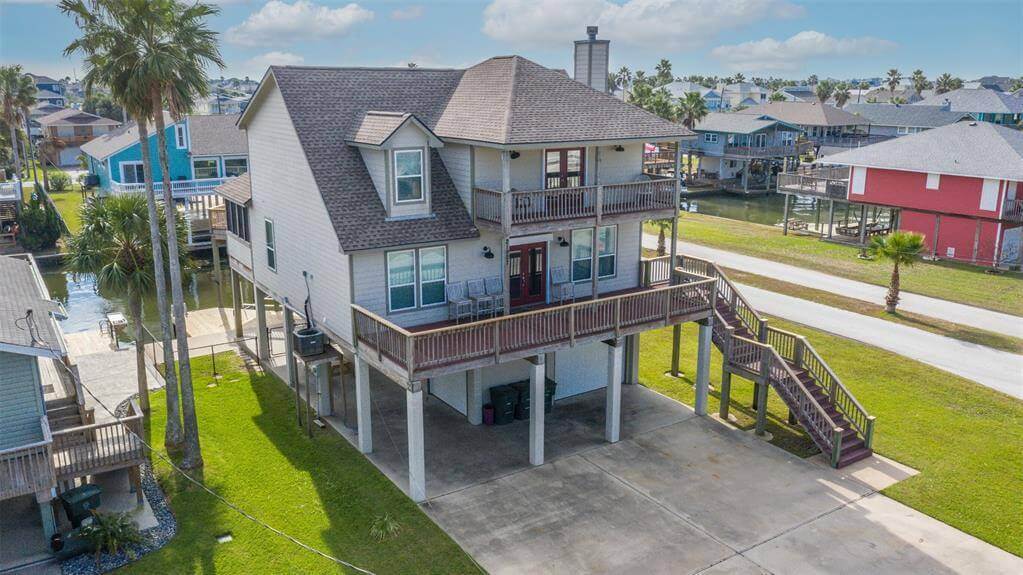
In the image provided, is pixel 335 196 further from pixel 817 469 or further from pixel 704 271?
pixel 817 469

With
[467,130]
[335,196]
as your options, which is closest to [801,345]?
[467,130]

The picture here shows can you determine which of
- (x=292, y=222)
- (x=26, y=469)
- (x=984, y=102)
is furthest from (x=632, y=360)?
(x=984, y=102)

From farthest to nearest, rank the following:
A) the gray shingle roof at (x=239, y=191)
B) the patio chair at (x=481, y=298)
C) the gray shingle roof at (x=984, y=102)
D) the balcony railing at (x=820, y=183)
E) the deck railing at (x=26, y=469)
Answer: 1. the gray shingle roof at (x=984, y=102)
2. the balcony railing at (x=820, y=183)
3. the gray shingle roof at (x=239, y=191)
4. the patio chair at (x=481, y=298)
5. the deck railing at (x=26, y=469)

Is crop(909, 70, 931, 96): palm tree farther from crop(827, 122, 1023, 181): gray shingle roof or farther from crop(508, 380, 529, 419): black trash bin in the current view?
crop(508, 380, 529, 419): black trash bin

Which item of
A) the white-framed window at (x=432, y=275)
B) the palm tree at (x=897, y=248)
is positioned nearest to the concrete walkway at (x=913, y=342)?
the palm tree at (x=897, y=248)

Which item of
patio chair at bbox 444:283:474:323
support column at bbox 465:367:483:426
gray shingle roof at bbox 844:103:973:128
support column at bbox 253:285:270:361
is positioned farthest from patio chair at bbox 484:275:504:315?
gray shingle roof at bbox 844:103:973:128

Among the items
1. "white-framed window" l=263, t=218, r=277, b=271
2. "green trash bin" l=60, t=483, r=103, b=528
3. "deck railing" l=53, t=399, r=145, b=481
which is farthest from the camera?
"white-framed window" l=263, t=218, r=277, b=271

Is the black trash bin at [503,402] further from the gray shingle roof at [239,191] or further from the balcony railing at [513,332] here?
the gray shingle roof at [239,191]

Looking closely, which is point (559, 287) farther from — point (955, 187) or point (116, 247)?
point (955, 187)
